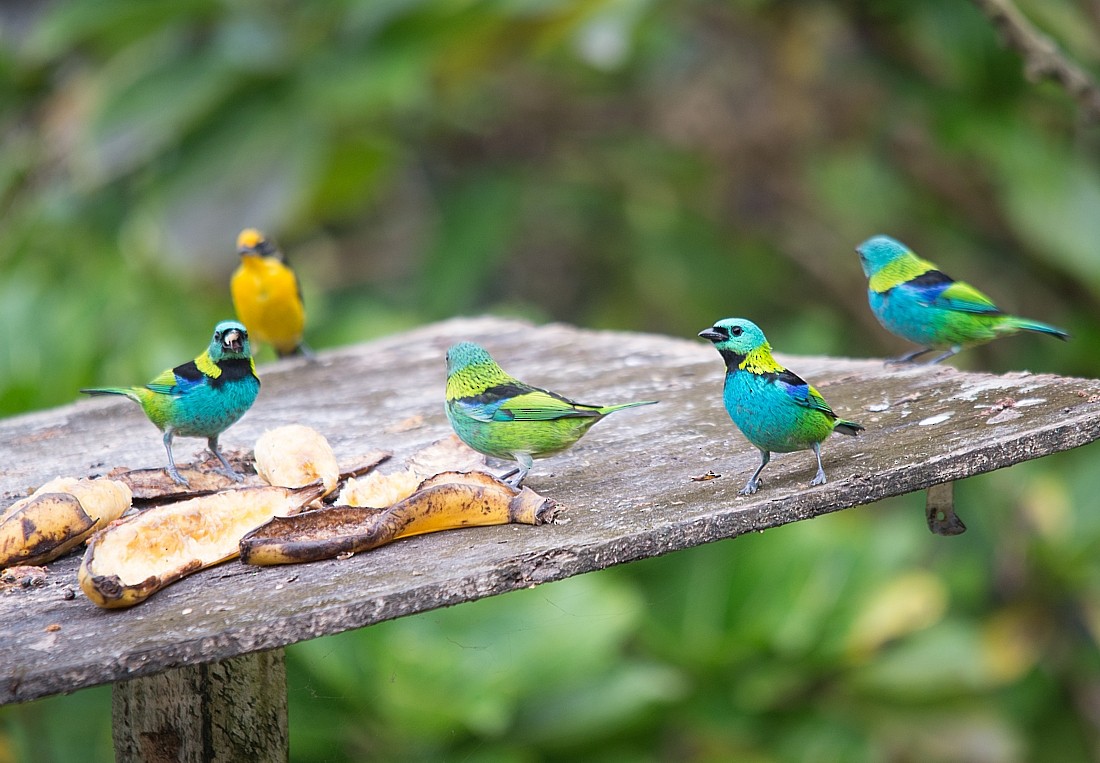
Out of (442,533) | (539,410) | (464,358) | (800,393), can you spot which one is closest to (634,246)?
(464,358)

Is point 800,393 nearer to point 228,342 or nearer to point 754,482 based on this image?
point 754,482

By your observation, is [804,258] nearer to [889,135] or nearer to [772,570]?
[889,135]

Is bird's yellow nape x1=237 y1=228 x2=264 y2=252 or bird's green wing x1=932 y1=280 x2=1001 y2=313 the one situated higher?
bird's yellow nape x1=237 y1=228 x2=264 y2=252

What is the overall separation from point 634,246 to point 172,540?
283 inches

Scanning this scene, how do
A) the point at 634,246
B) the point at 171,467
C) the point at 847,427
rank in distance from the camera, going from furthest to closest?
the point at 634,246, the point at 171,467, the point at 847,427

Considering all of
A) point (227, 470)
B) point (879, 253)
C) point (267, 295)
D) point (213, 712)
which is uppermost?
point (267, 295)

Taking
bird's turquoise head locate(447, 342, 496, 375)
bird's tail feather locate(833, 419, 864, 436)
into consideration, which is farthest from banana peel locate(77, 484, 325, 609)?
bird's tail feather locate(833, 419, 864, 436)

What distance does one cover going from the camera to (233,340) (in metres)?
2.74

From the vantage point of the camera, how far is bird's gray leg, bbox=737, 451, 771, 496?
2.38 meters

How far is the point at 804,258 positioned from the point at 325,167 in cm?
307

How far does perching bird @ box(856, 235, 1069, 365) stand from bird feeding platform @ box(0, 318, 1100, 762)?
0.10 meters

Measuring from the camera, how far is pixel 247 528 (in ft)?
7.68

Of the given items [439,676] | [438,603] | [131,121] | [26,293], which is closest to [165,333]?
[26,293]

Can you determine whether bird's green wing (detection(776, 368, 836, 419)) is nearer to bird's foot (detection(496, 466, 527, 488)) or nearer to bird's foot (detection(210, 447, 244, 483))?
bird's foot (detection(496, 466, 527, 488))
